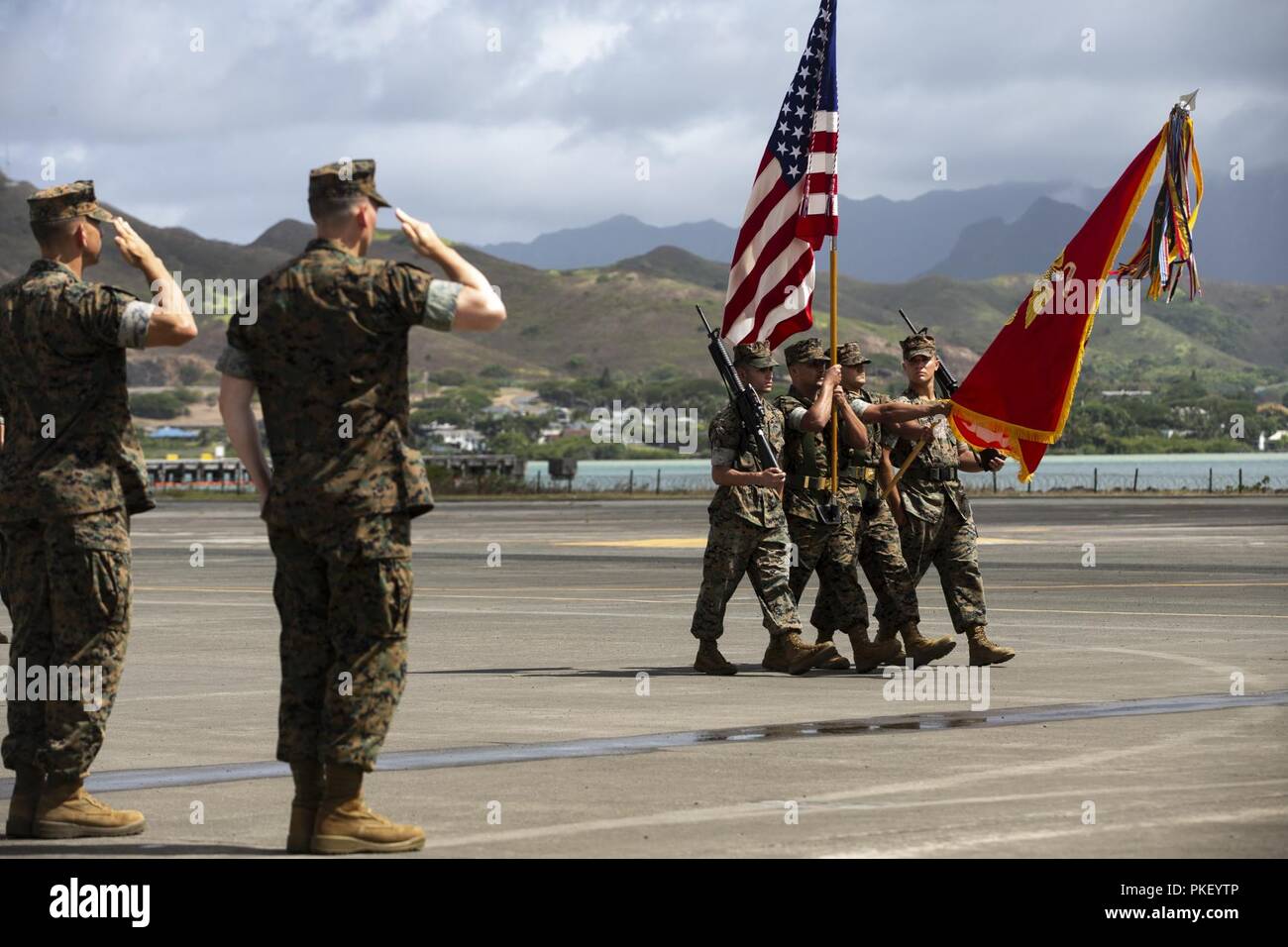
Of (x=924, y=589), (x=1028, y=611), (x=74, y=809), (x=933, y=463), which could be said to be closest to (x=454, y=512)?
(x=924, y=589)

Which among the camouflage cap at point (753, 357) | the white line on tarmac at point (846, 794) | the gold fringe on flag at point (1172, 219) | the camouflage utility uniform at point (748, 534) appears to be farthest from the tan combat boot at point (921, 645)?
the white line on tarmac at point (846, 794)

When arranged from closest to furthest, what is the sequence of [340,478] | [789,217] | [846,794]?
1. [340,478]
2. [846,794]
3. [789,217]

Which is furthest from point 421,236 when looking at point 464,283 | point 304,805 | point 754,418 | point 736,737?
point 754,418

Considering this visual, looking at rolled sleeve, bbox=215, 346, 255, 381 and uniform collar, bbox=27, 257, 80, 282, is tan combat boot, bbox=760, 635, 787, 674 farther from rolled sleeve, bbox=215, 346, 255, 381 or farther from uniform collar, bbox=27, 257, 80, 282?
rolled sleeve, bbox=215, 346, 255, 381

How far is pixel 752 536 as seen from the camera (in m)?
14.3

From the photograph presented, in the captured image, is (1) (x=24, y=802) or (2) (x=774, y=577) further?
(2) (x=774, y=577)

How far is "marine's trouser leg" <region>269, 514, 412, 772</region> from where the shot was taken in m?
7.58

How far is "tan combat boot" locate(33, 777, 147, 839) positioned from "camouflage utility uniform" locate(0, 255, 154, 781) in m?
0.08

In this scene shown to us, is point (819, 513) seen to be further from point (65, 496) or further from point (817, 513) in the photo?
point (65, 496)

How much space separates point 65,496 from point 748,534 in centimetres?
670

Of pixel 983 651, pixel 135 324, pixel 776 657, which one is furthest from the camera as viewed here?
pixel 983 651

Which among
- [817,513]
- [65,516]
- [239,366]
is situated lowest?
[817,513]

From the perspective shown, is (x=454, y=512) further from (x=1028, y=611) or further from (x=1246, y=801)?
(x=1246, y=801)
